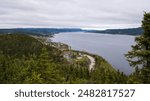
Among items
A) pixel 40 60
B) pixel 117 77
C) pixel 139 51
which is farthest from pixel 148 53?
pixel 117 77

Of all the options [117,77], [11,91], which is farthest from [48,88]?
[117,77]

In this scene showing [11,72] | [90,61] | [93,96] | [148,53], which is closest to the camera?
[93,96]

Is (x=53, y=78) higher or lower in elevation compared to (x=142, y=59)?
lower

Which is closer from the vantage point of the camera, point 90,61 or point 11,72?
point 11,72

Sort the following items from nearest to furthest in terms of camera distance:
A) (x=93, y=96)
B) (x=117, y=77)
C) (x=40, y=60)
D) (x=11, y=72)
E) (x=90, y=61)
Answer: (x=93, y=96) < (x=40, y=60) < (x=11, y=72) < (x=117, y=77) < (x=90, y=61)

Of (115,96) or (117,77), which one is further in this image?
(117,77)

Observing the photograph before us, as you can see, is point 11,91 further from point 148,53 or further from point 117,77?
point 117,77

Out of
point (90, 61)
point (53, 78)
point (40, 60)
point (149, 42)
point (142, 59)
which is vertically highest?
point (149, 42)

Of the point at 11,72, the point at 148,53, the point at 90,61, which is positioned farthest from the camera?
the point at 90,61

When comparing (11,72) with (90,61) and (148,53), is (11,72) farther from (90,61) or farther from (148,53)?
(90,61)
